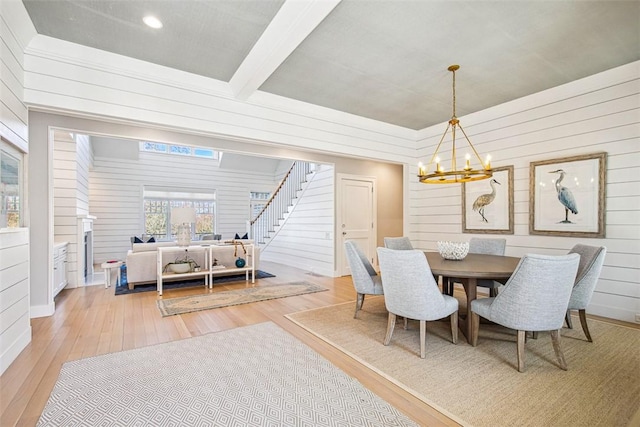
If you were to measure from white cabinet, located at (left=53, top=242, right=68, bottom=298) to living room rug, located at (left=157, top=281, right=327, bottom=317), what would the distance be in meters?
1.54

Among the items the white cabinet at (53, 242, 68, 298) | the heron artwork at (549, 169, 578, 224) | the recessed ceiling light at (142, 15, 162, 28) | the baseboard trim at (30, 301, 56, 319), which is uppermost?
the recessed ceiling light at (142, 15, 162, 28)

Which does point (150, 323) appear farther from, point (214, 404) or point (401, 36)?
point (401, 36)

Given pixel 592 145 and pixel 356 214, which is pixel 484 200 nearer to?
pixel 592 145

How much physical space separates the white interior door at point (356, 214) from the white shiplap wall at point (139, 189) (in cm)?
534

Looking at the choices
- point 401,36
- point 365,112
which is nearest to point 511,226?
point 365,112

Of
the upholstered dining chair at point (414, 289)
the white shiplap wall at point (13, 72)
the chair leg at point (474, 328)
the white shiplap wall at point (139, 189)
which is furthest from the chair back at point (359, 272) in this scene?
the white shiplap wall at point (139, 189)

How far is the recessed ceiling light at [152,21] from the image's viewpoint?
105 inches

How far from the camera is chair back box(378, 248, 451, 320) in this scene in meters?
2.48

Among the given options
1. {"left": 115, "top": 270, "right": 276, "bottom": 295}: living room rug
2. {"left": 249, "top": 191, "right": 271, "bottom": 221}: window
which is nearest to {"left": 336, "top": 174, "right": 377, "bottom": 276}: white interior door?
{"left": 115, "top": 270, "right": 276, "bottom": 295}: living room rug

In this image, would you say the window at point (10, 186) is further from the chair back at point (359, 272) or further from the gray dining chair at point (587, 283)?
the gray dining chair at point (587, 283)

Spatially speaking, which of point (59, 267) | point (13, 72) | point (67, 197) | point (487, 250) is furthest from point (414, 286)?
point (67, 197)

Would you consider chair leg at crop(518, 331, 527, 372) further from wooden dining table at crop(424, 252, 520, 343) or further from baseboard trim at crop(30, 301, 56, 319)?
baseboard trim at crop(30, 301, 56, 319)

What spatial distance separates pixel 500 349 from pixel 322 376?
165 centimetres

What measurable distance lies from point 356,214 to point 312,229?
107 cm
